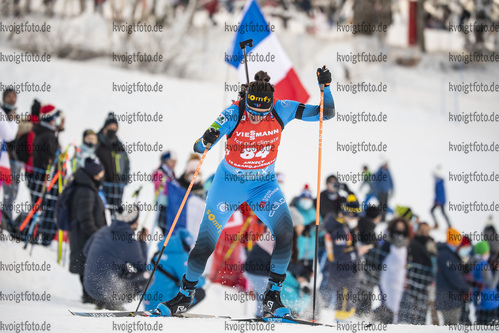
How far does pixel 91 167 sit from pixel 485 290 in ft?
18.1

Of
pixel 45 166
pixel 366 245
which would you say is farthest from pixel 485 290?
pixel 45 166

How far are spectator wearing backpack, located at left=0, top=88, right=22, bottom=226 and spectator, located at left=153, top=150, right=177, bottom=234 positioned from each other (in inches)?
74.1

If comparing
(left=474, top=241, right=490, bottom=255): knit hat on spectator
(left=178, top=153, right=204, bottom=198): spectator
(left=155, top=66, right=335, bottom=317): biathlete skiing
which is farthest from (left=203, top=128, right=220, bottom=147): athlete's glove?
(left=474, top=241, right=490, bottom=255): knit hat on spectator

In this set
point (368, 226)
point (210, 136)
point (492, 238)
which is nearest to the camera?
point (210, 136)

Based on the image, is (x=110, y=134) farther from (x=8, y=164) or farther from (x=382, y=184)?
(x=382, y=184)

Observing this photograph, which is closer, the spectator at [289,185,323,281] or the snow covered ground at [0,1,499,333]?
the spectator at [289,185,323,281]

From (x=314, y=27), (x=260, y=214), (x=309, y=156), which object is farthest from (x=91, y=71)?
(x=260, y=214)

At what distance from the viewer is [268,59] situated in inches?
356

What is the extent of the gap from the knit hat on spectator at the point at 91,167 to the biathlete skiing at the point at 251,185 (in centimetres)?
248

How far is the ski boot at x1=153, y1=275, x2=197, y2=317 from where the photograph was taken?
224 inches

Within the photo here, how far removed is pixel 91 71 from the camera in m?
20.0

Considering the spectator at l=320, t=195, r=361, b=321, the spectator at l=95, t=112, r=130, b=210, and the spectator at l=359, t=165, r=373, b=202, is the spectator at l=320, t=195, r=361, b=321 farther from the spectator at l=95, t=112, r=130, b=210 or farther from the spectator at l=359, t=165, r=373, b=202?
the spectator at l=359, t=165, r=373, b=202

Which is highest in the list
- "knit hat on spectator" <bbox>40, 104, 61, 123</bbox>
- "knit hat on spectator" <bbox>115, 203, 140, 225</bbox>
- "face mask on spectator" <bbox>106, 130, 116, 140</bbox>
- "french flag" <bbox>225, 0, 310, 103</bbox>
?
"french flag" <bbox>225, 0, 310, 103</bbox>

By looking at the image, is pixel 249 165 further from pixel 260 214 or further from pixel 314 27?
pixel 314 27
